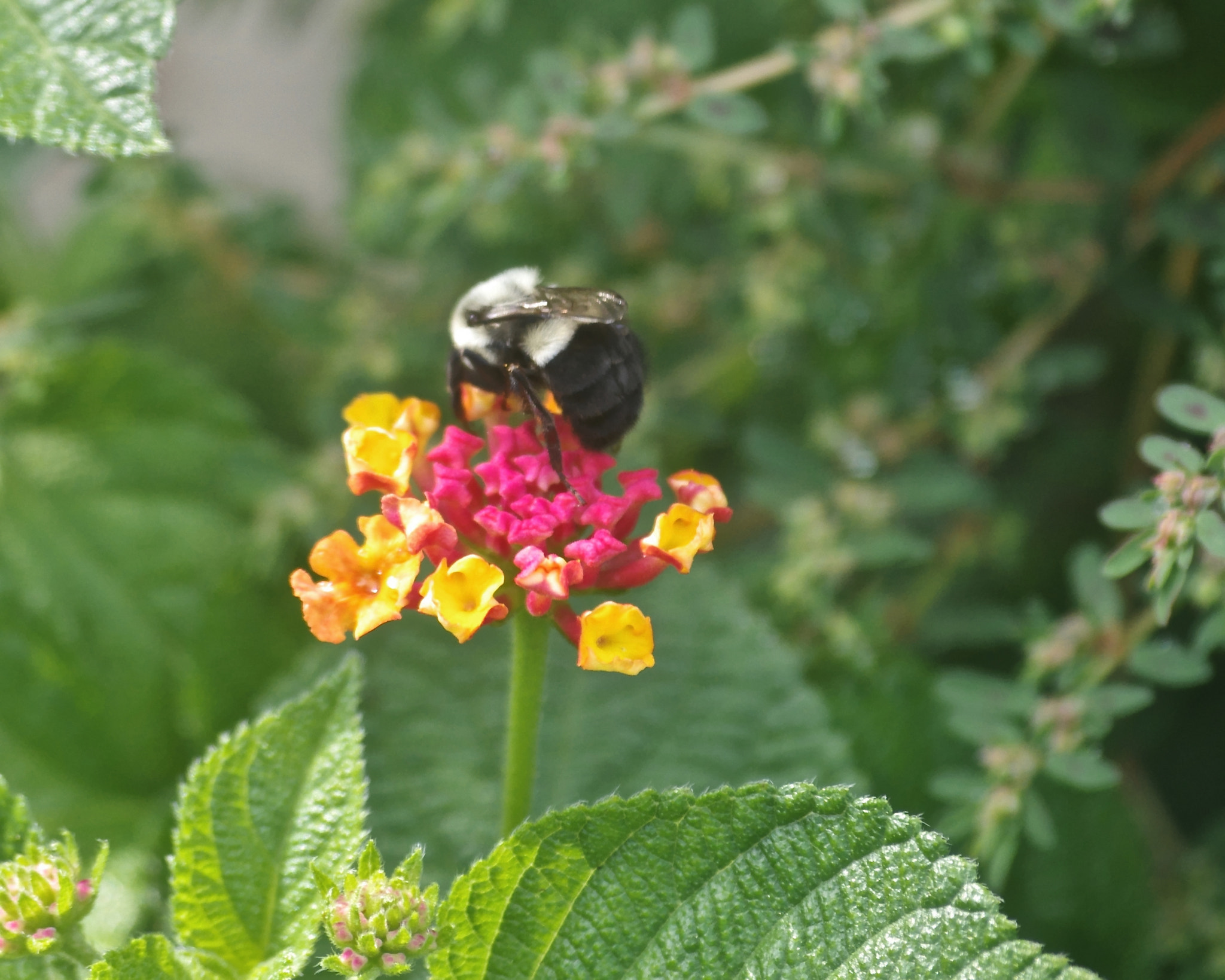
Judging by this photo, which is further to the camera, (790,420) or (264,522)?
(790,420)

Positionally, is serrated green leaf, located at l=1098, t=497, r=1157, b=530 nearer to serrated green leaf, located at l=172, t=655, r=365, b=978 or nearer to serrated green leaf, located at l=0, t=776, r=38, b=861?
serrated green leaf, located at l=172, t=655, r=365, b=978

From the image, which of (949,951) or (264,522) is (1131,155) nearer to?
(949,951)

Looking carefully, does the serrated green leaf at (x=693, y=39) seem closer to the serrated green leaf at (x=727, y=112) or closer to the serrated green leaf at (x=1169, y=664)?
the serrated green leaf at (x=727, y=112)

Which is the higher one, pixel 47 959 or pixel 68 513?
pixel 68 513

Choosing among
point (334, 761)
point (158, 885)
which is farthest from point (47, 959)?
point (158, 885)

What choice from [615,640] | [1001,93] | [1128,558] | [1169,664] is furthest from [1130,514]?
[1001,93]

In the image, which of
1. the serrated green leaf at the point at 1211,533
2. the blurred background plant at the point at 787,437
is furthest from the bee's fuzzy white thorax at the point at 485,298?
the serrated green leaf at the point at 1211,533
